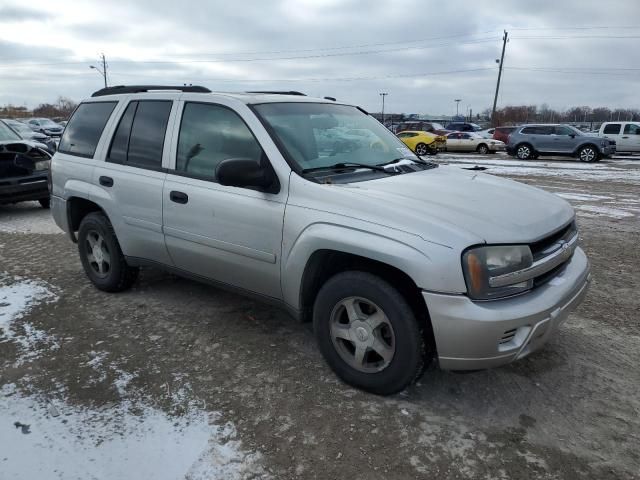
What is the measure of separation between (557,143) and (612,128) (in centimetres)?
377

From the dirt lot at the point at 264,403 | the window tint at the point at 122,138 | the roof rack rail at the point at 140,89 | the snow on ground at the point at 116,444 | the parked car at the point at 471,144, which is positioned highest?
the roof rack rail at the point at 140,89

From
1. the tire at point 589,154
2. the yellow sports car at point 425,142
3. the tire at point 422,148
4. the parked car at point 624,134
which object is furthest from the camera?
the tire at point 422,148

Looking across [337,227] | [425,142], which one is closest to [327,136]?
[337,227]

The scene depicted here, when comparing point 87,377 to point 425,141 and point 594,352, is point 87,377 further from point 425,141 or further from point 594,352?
point 425,141

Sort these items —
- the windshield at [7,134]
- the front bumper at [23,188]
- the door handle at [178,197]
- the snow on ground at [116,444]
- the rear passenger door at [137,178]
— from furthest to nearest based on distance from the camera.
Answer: the windshield at [7,134], the front bumper at [23,188], the rear passenger door at [137,178], the door handle at [178,197], the snow on ground at [116,444]

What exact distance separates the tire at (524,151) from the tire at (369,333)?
856 inches

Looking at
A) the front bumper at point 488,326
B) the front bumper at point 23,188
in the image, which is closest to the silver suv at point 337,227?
the front bumper at point 488,326

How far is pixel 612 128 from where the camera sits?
23453 mm

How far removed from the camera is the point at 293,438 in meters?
2.65

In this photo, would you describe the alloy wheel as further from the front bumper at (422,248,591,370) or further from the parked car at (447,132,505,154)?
the parked car at (447,132,505,154)

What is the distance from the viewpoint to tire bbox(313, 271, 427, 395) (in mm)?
2734

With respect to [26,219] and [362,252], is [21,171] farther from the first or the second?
[362,252]

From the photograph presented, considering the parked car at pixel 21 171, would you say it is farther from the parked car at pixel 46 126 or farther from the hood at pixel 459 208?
the parked car at pixel 46 126

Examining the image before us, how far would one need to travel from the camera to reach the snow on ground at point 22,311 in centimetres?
370
